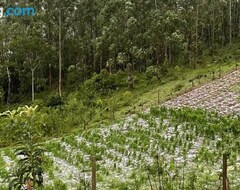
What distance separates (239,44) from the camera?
3775 cm

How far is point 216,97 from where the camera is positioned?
2252 cm

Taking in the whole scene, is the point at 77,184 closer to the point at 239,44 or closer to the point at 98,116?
the point at 98,116

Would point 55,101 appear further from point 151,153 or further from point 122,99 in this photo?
point 151,153

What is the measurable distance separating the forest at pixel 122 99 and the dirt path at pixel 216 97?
0.23 ft

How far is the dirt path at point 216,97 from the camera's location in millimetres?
20403

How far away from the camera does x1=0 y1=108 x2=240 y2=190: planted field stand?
10.0 metres

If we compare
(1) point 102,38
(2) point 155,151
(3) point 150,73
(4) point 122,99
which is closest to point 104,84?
(3) point 150,73

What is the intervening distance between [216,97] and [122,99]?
7526mm

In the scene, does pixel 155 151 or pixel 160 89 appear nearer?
pixel 155 151

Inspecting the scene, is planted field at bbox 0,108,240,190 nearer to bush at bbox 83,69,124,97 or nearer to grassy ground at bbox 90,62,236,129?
grassy ground at bbox 90,62,236,129

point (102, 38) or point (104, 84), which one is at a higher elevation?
point (102, 38)

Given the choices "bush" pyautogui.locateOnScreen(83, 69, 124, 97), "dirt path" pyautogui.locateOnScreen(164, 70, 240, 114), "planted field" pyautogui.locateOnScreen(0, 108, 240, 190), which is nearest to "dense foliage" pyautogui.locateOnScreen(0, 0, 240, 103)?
"bush" pyautogui.locateOnScreen(83, 69, 124, 97)

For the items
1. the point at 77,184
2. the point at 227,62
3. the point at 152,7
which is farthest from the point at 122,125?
the point at 152,7

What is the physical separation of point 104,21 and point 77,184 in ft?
86.3
